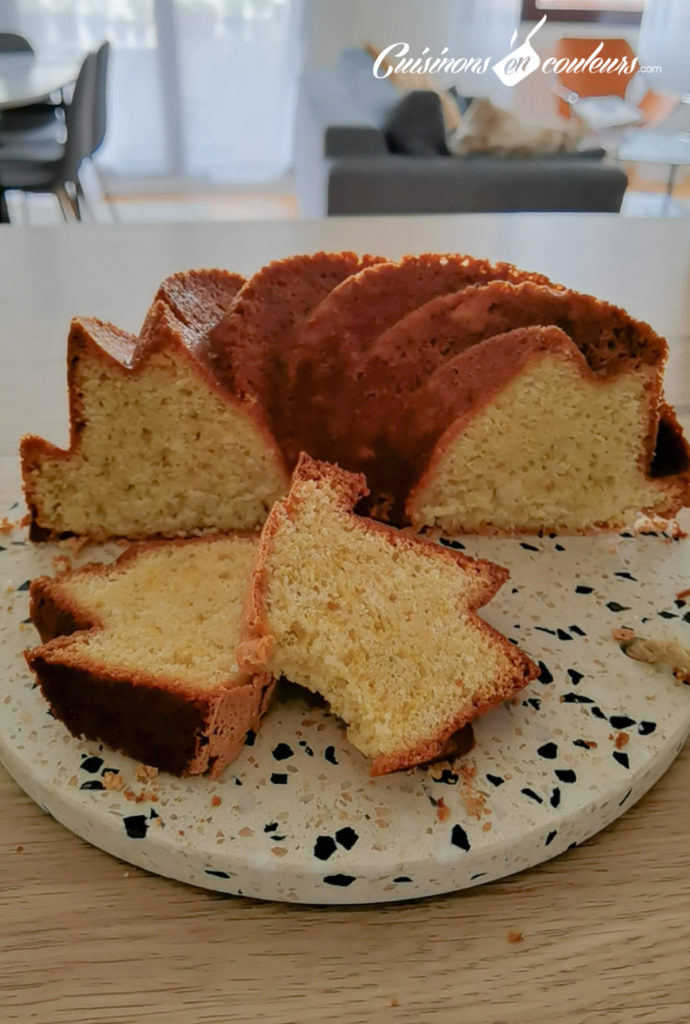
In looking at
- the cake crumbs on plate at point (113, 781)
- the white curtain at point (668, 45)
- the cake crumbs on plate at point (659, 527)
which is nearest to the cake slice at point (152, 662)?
the cake crumbs on plate at point (113, 781)

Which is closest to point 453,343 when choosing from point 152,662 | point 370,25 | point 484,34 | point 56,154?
point 152,662

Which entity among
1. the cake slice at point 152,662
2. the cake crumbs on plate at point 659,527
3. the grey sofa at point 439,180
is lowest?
the grey sofa at point 439,180

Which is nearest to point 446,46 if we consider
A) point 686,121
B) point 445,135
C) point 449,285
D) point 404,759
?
point 686,121

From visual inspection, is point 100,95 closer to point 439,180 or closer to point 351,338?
point 439,180

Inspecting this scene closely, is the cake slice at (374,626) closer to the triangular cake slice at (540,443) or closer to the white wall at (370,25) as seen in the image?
the triangular cake slice at (540,443)

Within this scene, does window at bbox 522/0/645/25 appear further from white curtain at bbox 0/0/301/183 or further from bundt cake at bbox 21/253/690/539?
bundt cake at bbox 21/253/690/539

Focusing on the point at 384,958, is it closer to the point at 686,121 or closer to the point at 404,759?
the point at 404,759
